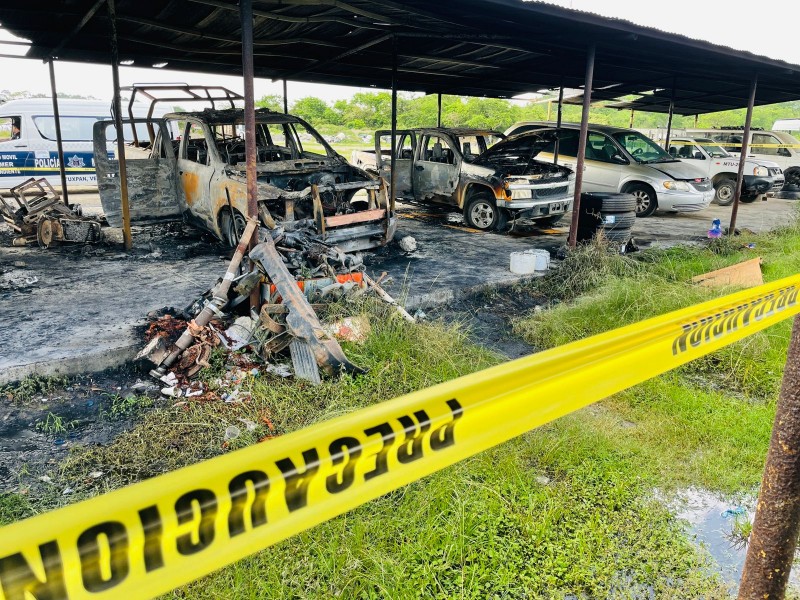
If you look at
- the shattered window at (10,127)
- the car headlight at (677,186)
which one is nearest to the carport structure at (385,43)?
the car headlight at (677,186)

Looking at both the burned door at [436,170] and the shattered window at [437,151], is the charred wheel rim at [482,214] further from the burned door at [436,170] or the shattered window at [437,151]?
the shattered window at [437,151]

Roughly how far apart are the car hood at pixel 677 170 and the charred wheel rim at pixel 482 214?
159 inches

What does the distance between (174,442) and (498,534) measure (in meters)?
2.08

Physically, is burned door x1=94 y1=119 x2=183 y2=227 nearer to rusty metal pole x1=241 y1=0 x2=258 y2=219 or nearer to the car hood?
rusty metal pole x1=241 y1=0 x2=258 y2=219

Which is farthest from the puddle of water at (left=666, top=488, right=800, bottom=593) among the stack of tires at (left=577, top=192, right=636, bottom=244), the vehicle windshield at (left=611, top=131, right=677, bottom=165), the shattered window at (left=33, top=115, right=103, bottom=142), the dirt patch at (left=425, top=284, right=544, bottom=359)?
the shattered window at (left=33, top=115, right=103, bottom=142)

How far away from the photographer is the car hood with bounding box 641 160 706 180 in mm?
11875

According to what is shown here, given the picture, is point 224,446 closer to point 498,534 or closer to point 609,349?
point 498,534

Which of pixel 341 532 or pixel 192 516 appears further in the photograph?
pixel 341 532

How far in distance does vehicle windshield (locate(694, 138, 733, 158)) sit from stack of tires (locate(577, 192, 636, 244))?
9.13m

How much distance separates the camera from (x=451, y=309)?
6.43m

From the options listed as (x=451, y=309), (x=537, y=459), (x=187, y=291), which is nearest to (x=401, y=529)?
(x=537, y=459)

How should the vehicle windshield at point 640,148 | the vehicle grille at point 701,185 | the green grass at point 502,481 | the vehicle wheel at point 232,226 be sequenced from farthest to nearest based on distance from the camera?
the vehicle windshield at point 640,148
the vehicle grille at point 701,185
the vehicle wheel at point 232,226
the green grass at point 502,481

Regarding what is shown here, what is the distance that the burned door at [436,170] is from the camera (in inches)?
421

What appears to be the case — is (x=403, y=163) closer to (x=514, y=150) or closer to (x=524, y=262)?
(x=514, y=150)
